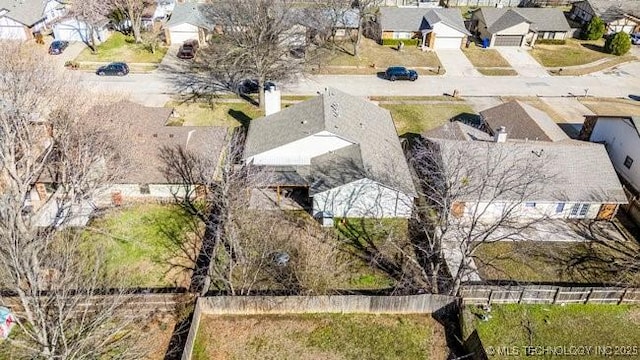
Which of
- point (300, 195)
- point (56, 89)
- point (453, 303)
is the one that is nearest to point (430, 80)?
point (300, 195)

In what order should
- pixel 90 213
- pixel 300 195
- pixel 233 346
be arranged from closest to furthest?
pixel 233 346 → pixel 90 213 → pixel 300 195

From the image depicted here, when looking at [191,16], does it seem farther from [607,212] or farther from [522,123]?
[607,212]

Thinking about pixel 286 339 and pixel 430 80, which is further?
pixel 430 80

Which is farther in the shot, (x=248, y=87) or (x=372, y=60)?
(x=372, y=60)

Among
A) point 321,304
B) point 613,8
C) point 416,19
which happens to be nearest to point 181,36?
point 416,19

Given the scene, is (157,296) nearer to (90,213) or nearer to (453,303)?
(90,213)
